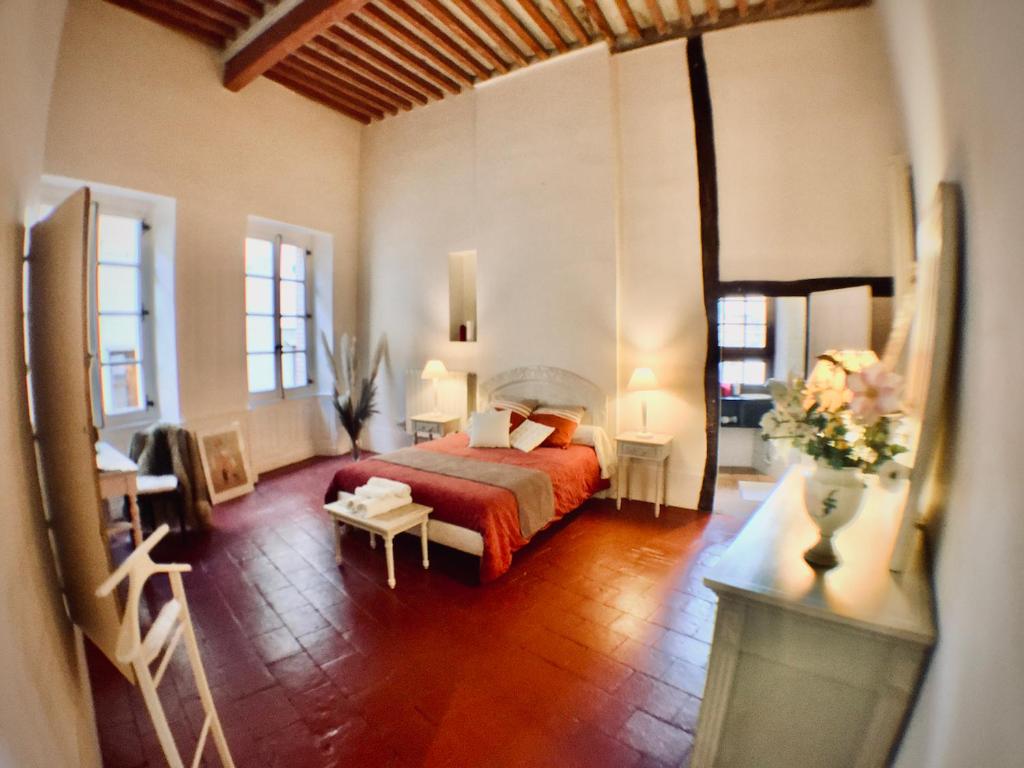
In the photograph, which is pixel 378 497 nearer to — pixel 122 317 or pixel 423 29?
pixel 122 317

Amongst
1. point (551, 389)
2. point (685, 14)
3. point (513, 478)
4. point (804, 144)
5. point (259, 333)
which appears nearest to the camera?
point (513, 478)

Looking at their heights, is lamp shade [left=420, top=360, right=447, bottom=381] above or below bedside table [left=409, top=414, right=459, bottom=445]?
above

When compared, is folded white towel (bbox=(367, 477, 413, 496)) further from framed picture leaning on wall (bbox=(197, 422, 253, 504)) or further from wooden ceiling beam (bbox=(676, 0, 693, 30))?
wooden ceiling beam (bbox=(676, 0, 693, 30))

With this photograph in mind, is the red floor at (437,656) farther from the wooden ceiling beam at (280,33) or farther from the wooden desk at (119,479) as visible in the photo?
the wooden ceiling beam at (280,33)

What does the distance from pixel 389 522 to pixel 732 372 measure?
3489 mm

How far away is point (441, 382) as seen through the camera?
5.93m

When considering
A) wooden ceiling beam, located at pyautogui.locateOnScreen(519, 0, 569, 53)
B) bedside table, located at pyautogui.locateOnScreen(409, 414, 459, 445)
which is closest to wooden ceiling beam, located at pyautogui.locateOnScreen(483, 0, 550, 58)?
wooden ceiling beam, located at pyautogui.locateOnScreen(519, 0, 569, 53)

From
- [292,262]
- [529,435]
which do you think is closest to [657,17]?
[529,435]

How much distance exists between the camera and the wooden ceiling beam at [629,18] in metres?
4.09

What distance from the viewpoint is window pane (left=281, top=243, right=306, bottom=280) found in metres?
6.00

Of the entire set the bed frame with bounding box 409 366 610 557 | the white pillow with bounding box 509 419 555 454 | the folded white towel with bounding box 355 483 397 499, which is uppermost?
the bed frame with bounding box 409 366 610 557

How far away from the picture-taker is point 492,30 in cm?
448

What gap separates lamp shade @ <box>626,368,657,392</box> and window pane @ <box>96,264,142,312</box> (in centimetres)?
479

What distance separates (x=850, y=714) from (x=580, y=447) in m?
3.26
